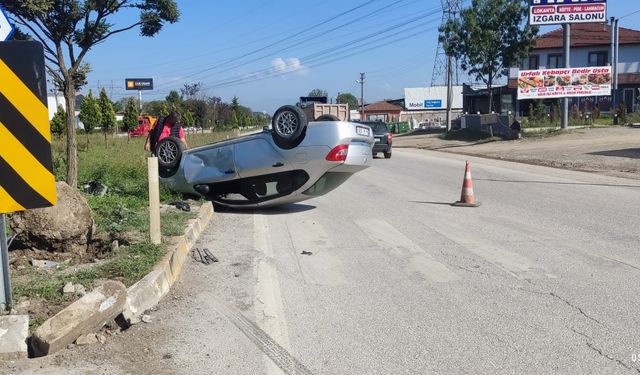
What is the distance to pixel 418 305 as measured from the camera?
5.21m

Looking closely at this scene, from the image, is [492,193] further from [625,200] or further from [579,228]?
[579,228]

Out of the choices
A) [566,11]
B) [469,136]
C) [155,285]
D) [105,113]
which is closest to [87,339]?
[155,285]

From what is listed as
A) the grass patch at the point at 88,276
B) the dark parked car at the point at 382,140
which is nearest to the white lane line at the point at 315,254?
the grass patch at the point at 88,276

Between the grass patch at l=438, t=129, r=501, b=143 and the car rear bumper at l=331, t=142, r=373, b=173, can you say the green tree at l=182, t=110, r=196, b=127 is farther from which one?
the car rear bumper at l=331, t=142, r=373, b=173

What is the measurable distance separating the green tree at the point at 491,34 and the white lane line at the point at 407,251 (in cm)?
3348

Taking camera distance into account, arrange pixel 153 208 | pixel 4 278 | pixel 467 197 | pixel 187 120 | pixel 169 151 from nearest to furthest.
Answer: pixel 4 278, pixel 153 208, pixel 467 197, pixel 169 151, pixel 187 120

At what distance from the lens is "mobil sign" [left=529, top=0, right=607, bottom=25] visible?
3119 cm

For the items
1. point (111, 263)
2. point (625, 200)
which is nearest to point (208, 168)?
point (111, 263)

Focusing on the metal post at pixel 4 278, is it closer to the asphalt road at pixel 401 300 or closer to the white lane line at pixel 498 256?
the asphalt road at pixel 401 300

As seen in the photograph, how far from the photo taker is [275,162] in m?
9.88

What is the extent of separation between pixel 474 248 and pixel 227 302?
3.47 m

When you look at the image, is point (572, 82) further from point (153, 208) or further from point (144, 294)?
point (144, 294)

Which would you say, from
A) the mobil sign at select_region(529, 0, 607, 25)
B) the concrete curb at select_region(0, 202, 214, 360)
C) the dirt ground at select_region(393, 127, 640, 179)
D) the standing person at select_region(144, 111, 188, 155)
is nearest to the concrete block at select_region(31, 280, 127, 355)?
the concrete curb at select_region(0, 202, 214, 360)

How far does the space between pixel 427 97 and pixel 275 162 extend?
78.8 meters
